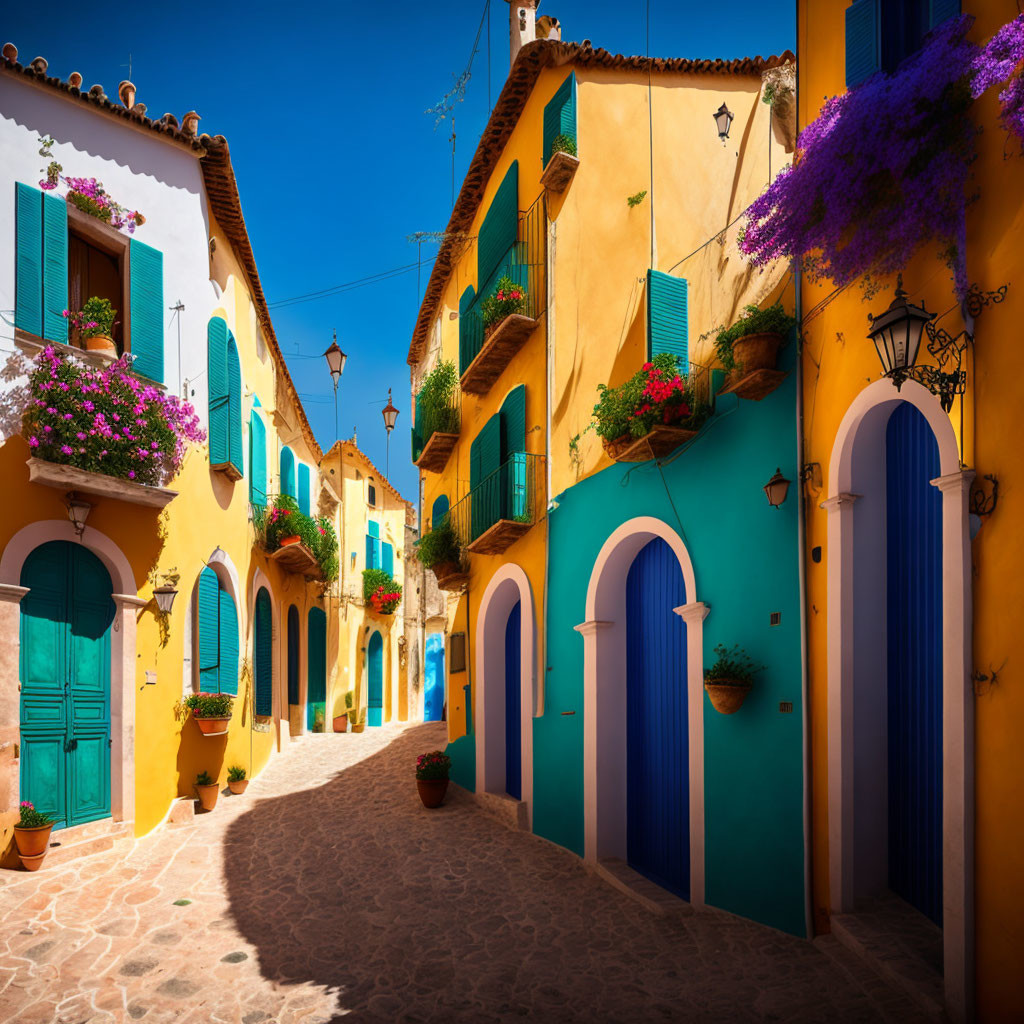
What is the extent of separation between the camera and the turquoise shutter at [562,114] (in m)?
11.3

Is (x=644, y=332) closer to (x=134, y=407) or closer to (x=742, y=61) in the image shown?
(x=742, y=61)

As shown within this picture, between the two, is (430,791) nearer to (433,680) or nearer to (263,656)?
(263,656)

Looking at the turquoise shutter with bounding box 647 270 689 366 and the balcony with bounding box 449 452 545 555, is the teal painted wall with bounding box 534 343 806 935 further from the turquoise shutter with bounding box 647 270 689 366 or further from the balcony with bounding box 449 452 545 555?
the balcony with bounding box 449 452 545 555

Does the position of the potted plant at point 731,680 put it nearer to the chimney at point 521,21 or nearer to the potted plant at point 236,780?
the potted plant at point 236,780

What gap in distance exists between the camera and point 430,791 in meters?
12.6

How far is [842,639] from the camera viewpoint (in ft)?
20.2

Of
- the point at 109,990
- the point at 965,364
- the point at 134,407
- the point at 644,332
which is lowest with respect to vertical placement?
the point at 109,990

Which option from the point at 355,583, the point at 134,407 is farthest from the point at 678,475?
the point at 355,583

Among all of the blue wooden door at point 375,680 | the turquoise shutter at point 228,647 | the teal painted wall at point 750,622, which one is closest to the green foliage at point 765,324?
the teal painted wall at point 750,622

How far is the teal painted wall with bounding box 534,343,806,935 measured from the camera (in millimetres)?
6781

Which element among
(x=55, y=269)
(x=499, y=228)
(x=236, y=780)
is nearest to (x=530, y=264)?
(x=499, y=228)

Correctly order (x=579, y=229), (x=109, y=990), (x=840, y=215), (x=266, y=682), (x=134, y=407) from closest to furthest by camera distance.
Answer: (x=840, y=215) → (x=109, y=990) → (x=134, y=407) → (x=579, y=229) → (x=266, y=682)

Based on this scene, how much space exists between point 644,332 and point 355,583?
17701 millimetres

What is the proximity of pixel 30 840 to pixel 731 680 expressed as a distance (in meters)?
7.42
